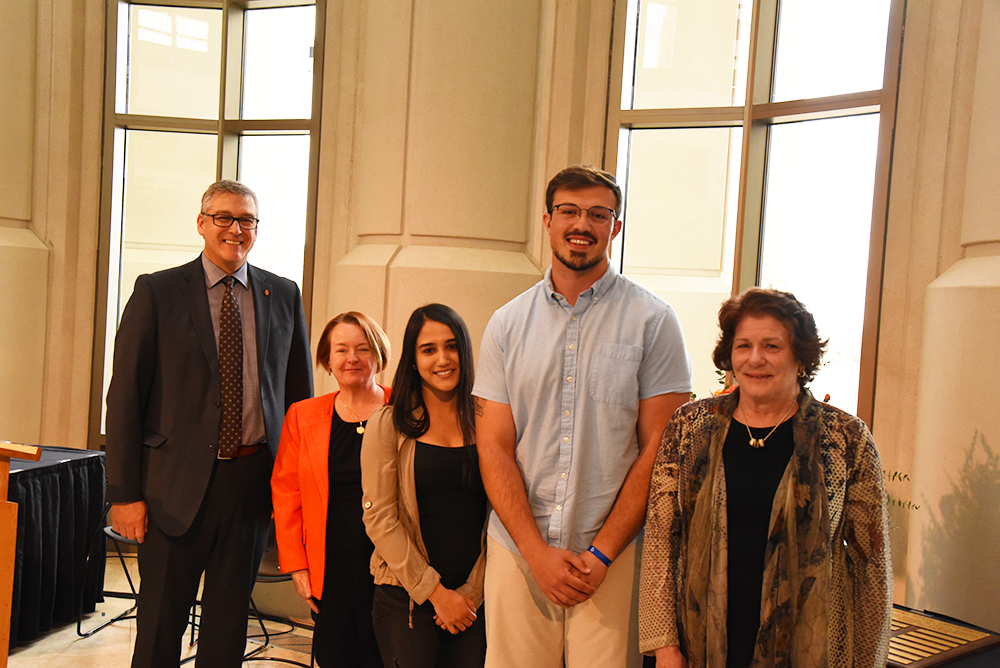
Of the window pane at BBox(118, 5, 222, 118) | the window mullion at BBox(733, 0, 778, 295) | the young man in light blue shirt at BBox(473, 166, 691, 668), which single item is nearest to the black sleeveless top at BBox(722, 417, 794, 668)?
the young man in light blue shirt at BBox(473, 166, 691, 668)

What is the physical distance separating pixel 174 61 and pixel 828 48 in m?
3.69

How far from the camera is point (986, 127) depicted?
117 inches

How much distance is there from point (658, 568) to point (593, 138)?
272cm

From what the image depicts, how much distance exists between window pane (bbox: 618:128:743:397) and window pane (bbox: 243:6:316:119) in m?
1.96

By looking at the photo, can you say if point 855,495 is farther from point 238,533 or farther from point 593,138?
point 593,138

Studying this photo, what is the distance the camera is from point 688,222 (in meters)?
4.08

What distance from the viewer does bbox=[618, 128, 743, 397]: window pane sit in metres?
4.01

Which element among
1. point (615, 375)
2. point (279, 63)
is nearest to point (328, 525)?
point (615, 375)

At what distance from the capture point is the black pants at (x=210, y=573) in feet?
7.94

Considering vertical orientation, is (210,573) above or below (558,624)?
below

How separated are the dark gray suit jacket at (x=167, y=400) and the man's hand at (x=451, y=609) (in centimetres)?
77

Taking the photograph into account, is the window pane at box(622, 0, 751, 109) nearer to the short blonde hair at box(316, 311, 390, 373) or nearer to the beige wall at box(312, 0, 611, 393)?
the beige wall at box(312, 0, 611, 393)

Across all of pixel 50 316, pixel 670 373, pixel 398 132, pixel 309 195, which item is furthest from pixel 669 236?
pixel 50 316

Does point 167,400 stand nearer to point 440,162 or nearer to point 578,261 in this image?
point 578,261
